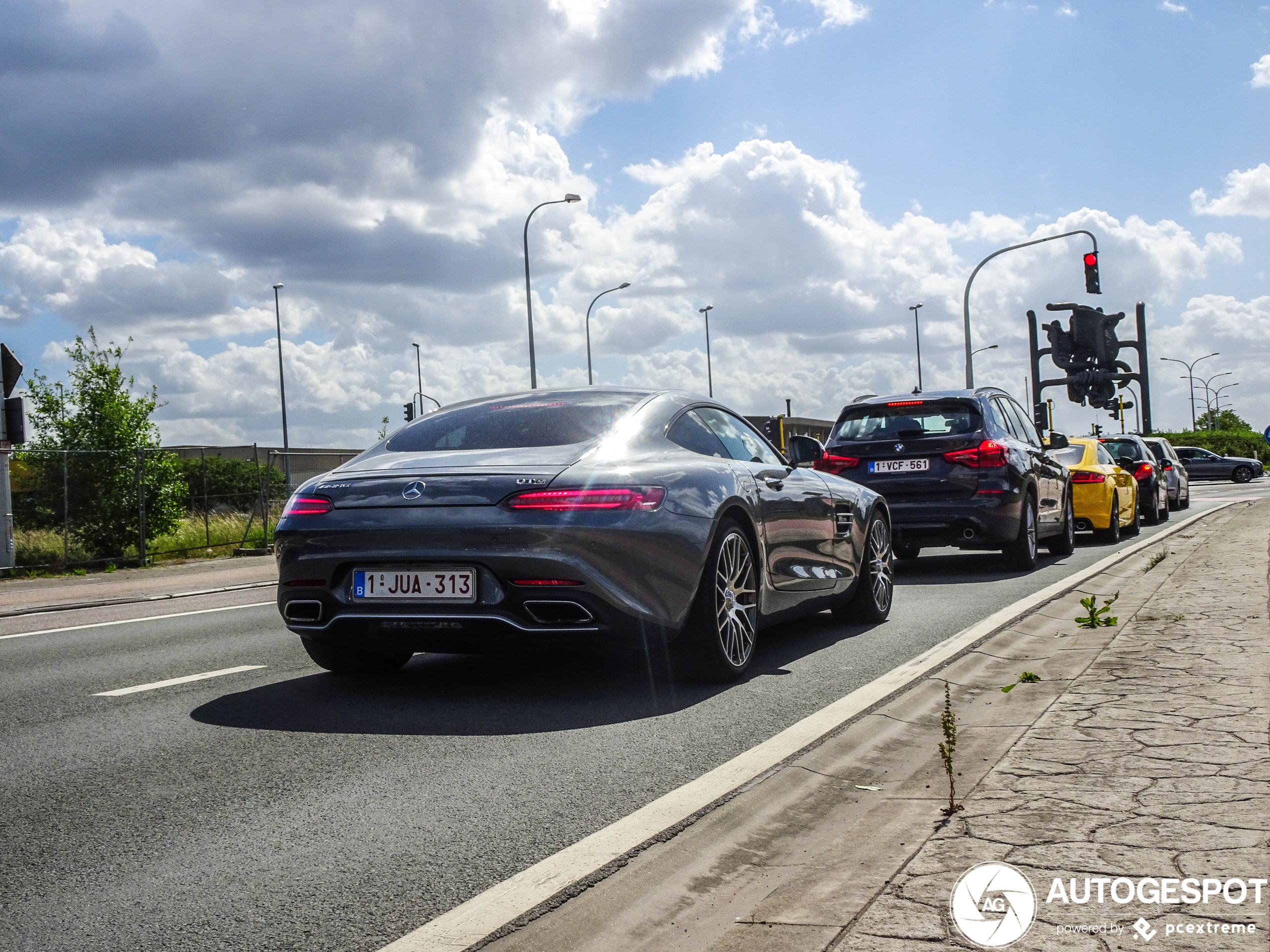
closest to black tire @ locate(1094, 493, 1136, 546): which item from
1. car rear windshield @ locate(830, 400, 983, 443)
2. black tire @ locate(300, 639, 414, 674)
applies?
car rear windshield @ locate(830, 400, 983, 443)

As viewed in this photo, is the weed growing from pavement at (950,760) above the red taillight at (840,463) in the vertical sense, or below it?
below

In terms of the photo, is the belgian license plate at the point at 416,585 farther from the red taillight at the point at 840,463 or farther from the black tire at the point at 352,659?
the red taillight at the point at 840,463

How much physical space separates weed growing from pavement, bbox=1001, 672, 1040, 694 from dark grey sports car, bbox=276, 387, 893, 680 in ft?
4.19

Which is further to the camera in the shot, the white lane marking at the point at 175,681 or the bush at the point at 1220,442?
the bush at the point at 1220,442

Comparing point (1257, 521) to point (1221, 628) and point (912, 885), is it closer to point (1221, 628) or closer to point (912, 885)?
point (1221, 628)

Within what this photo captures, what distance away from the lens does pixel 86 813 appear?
13.2ft

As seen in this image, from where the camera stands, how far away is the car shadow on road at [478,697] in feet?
17.4

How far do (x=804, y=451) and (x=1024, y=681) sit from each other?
241 cm

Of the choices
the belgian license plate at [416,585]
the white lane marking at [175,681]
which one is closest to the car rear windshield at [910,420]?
the white lane marking at [175,681]

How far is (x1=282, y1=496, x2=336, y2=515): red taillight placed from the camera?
5777 millimetres

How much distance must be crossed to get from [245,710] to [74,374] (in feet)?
71.9

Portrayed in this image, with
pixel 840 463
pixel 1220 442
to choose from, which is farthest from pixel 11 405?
pixel 1220 442

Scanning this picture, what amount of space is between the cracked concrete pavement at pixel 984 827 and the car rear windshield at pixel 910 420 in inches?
243

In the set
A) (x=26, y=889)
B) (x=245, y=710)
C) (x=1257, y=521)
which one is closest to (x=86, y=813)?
(x=26, y=889)
